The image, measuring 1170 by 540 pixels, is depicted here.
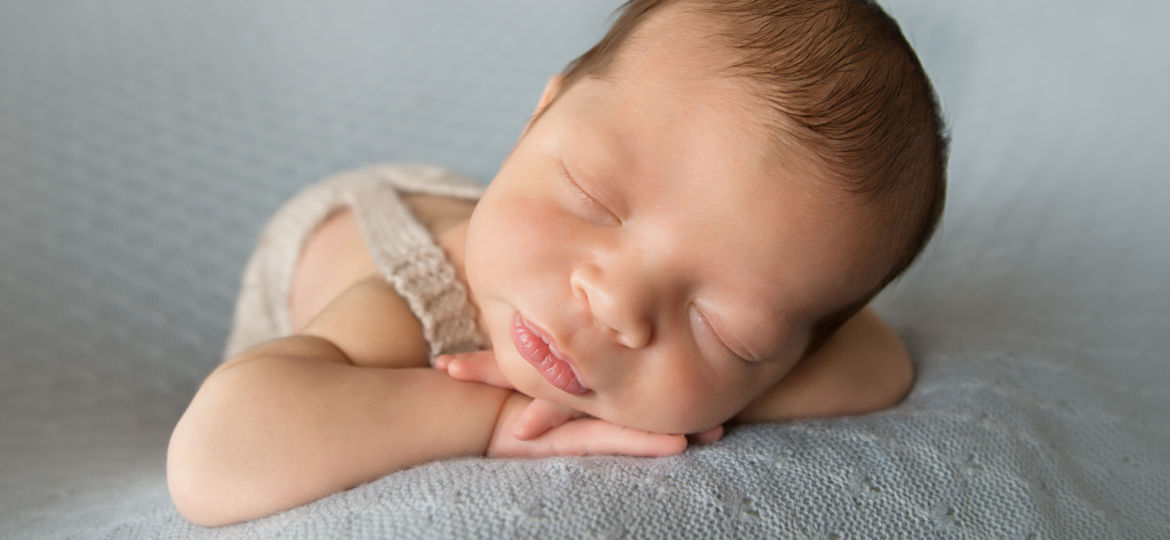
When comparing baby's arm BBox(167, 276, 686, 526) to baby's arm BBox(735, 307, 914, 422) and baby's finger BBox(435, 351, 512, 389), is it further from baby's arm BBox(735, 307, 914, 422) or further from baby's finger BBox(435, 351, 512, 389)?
baby's arm BBox(735, 307, 914, 422)

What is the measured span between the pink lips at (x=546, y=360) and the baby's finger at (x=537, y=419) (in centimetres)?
7

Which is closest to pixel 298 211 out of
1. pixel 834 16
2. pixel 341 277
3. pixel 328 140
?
pixel 341 277

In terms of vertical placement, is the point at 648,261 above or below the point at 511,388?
above

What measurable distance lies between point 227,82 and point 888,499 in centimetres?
192

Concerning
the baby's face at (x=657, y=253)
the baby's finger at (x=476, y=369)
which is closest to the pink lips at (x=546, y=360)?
the baby's face at (x=657, y=253)

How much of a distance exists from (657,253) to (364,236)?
607 millimetres

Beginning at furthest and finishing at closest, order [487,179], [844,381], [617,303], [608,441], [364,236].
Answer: [487,179]
[364,236]
[844,381]
[608,441]
[617,303]

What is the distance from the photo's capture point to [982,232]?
1.82 m

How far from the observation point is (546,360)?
908 millimetres

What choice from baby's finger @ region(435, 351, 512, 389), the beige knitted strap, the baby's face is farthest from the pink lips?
the beige knitted strap

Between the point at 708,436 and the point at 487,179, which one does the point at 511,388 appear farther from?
the point at 487,179

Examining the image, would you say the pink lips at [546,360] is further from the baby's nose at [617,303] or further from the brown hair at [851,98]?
the brown hair at [851,98]

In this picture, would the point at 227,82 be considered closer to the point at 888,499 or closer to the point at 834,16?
the point at 834,16

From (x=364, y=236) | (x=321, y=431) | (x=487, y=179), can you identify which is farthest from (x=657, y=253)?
(x=487, y=179)
